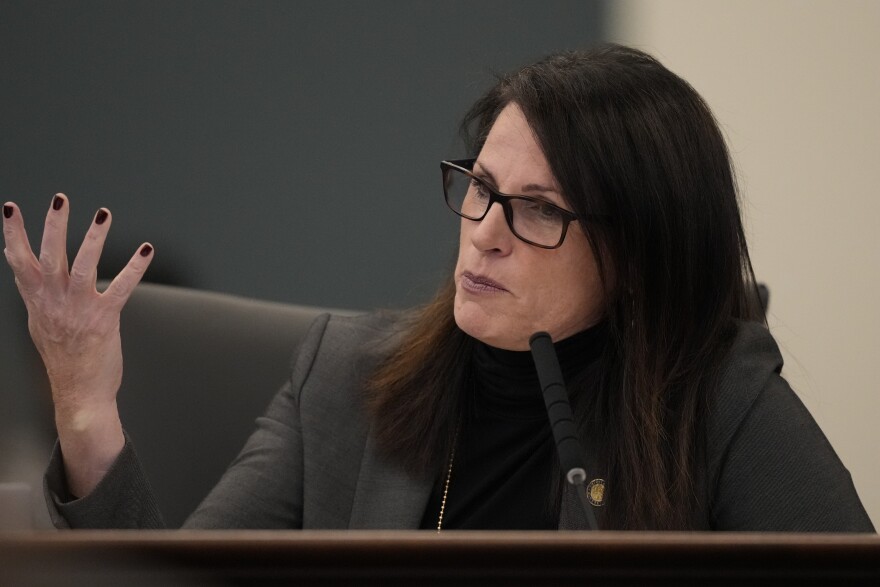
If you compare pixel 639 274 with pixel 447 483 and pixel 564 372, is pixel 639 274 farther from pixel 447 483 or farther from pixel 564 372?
pixel 447 483

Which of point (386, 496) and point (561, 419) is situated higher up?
point (561, 419)

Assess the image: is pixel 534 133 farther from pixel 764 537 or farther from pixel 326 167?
pixel 326 167

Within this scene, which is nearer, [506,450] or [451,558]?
[451,558]

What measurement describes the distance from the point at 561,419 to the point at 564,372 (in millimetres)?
391

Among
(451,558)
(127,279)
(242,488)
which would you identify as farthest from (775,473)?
(451,558)

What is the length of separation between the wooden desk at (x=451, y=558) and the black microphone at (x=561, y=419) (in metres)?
0.44

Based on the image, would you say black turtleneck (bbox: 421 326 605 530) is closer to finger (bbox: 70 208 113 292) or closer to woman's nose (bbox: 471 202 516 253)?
woman's nose (bbox: 471 202 516 253)

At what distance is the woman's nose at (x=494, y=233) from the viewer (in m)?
1.33

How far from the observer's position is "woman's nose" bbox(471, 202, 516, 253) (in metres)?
1.33

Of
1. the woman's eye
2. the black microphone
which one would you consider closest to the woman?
the woman's eye

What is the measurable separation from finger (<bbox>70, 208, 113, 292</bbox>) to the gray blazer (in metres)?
0.20

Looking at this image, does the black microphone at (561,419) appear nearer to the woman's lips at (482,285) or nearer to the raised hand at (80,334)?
the woman's lips at (482,285)

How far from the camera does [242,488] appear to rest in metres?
1.42

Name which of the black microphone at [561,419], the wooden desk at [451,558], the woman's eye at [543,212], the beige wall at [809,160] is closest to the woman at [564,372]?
the woman's eye at [543,212]
